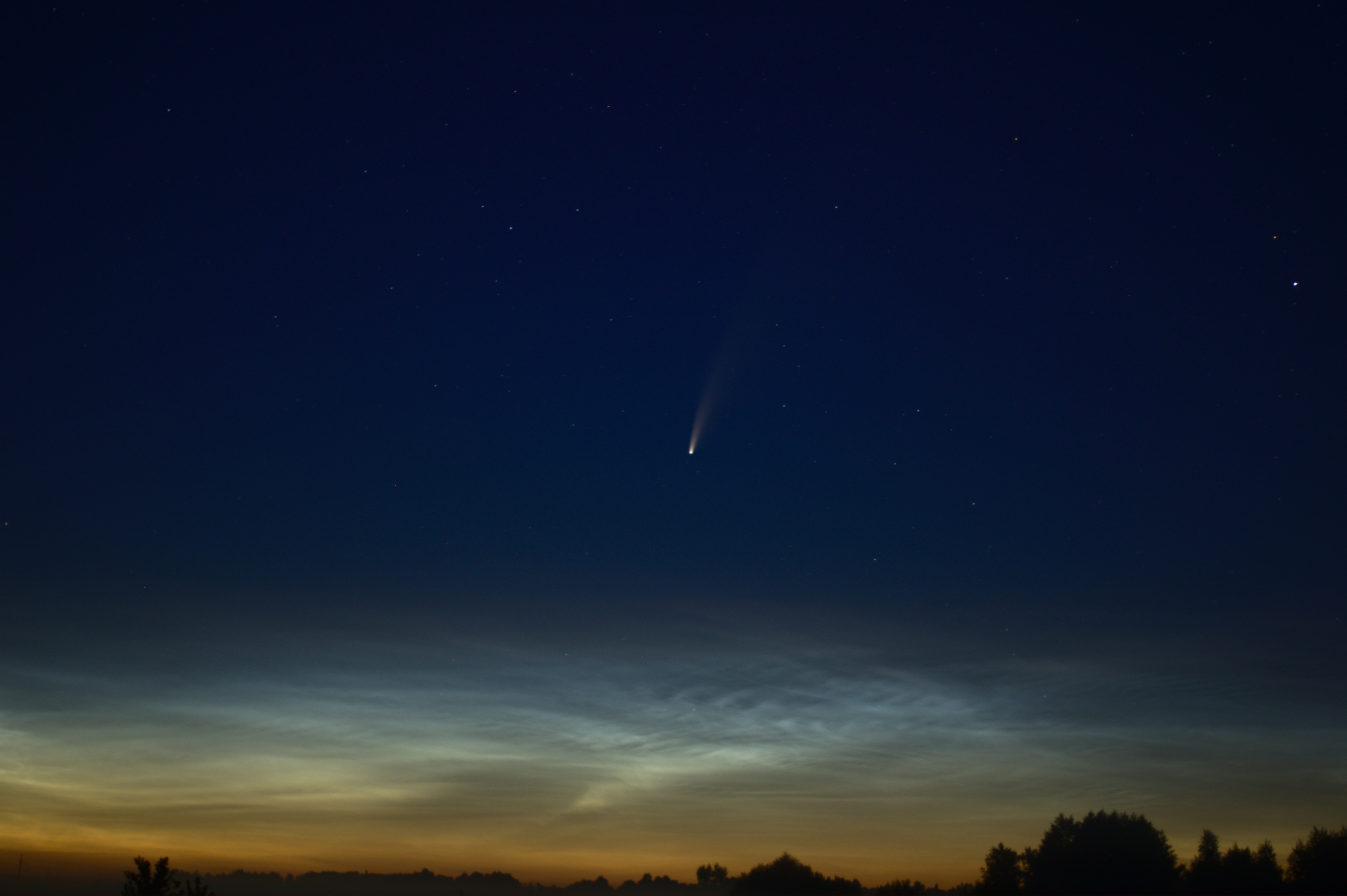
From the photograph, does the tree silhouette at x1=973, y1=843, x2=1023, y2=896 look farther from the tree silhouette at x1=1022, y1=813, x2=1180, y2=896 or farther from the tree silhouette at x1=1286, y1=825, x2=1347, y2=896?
the tree silhouette at x1=1286, y1=825, x2=1347, y2=896

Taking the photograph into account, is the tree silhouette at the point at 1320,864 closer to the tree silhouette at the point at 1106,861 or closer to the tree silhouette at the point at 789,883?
the tree silhouette at the point at 1106,861

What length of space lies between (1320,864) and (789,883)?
36.3 metres

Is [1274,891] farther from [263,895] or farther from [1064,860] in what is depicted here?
[263,895]

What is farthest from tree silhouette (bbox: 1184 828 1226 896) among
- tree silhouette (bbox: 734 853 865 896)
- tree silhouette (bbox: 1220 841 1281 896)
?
tree silhouette (bbox: 734 853 865 896)

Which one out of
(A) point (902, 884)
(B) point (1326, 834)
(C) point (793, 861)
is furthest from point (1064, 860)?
(C) point (793, 861)

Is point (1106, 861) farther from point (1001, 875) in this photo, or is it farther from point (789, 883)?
point (789, 883)

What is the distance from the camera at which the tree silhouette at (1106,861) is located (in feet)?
181

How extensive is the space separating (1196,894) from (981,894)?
12.6m

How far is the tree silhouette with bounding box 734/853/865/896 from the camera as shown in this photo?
71.4m

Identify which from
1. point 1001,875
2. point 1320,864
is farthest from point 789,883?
point 1320,864

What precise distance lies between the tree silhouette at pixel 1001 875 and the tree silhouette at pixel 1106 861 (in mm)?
1271

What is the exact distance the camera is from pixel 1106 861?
2226 inches

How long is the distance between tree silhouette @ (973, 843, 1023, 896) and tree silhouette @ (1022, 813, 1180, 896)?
127 cm

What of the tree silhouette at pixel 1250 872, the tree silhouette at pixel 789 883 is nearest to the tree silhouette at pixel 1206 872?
the tree silhouette at pixel 1250 872
